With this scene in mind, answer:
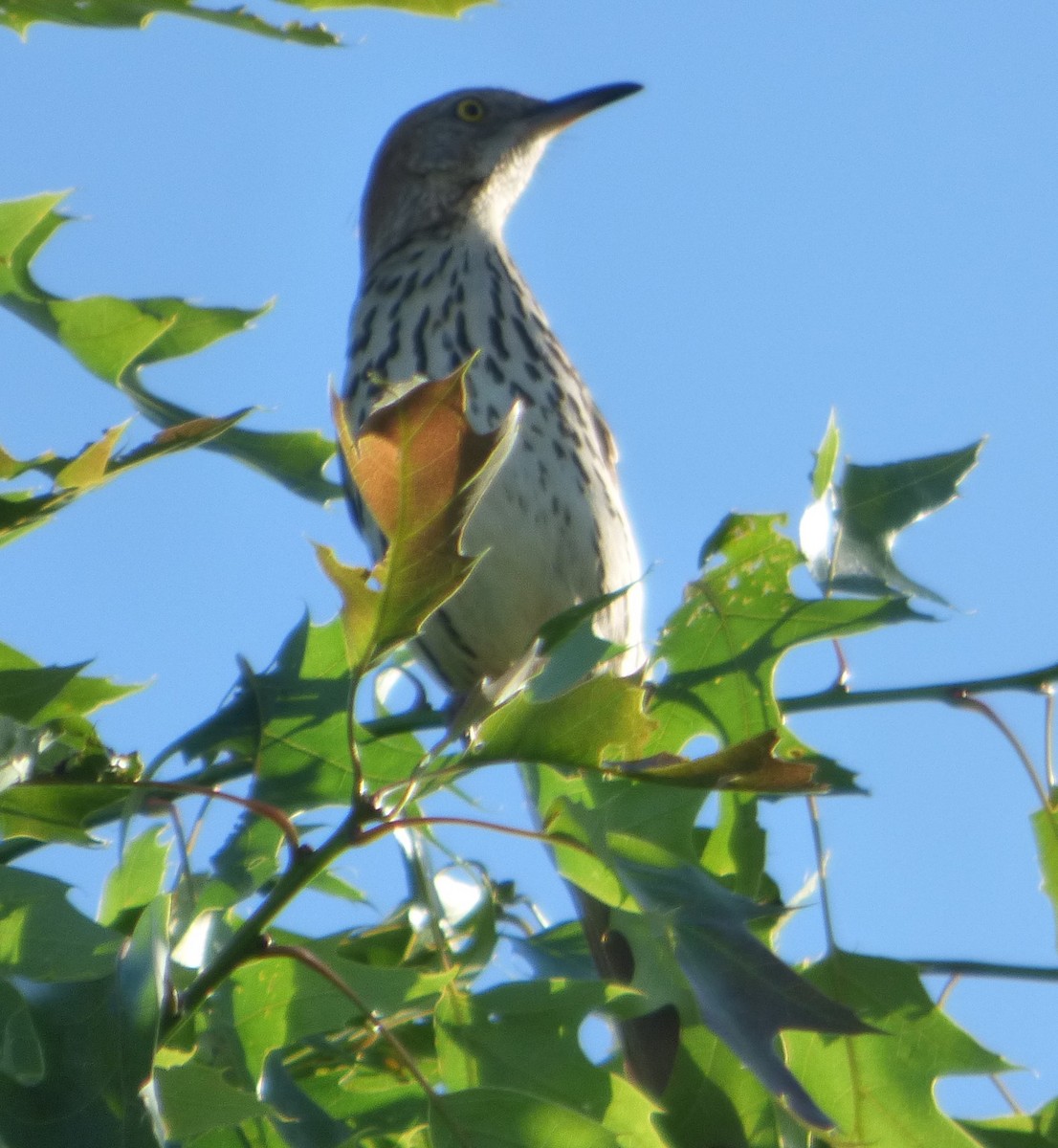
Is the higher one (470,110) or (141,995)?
(470,110)

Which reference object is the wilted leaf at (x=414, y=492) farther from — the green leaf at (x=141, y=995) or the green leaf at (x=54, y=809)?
the green leaf at (x=54, y=809)

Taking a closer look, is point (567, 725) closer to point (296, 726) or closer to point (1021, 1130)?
point (296, 726)

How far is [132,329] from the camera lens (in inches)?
88.0

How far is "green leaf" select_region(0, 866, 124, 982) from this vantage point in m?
1.65

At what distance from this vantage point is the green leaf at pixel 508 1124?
1727 millimetres

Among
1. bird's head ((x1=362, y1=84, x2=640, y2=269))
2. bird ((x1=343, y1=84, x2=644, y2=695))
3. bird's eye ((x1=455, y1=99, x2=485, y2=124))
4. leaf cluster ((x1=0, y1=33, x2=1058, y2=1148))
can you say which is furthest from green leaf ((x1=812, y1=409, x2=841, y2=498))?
bird's eye ((x1=455, y1=99, x2=485, y2=124))

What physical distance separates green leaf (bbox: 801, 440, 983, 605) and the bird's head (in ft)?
10.4

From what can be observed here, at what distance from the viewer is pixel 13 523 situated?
1.65m

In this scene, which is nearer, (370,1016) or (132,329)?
(370,1016)

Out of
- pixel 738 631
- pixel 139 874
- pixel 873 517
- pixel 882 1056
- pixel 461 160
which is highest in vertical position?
pixel 461 160

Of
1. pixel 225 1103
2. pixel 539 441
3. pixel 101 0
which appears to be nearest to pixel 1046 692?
pixel 225 1103

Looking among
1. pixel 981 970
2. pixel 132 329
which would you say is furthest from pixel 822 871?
pixel 132 329

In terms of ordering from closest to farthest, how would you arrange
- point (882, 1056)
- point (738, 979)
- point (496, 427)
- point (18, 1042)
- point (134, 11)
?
point (18, 1042) < point (738, 979) < point (134, 11) < point (882, 1056) < point (496, 427)

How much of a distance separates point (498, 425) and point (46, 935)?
2.31 meters
